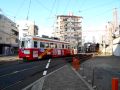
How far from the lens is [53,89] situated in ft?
41.5

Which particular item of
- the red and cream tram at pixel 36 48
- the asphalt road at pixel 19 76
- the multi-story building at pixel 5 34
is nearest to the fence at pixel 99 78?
the asphalt road at pixel 19 76

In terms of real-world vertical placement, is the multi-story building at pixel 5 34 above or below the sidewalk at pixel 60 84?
above

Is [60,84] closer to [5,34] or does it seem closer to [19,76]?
[19,76]

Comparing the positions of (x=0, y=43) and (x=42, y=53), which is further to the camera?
(x=0, y=43)

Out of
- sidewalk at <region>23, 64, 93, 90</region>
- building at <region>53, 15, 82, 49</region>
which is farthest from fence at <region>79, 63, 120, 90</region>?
building at <region>53, 15, 82, 49</region>

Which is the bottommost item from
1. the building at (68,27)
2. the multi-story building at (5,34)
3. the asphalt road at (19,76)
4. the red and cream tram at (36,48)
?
the asphalt road at (19,76)

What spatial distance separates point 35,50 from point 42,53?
207 centimetres

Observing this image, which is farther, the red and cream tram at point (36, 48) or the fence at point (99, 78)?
the red and cream tram at point (36, 48)

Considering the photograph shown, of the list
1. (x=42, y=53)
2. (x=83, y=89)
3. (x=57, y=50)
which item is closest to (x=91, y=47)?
(x=57, y=50)

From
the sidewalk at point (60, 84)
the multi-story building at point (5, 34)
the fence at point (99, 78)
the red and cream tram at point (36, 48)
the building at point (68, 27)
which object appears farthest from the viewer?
the building at point (68, 27)

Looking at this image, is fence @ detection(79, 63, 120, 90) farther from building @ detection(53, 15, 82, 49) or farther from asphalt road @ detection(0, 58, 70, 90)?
building @ detection(53, 15, 82, 49)

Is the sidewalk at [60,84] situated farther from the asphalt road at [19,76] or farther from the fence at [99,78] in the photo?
the asphalt road at [19,76]

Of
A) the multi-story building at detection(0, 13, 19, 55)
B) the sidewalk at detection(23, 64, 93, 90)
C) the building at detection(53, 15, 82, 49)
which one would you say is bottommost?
the sidewalk at detection(23, 64, 93, 90)

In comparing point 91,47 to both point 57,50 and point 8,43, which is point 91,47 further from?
point 57,50
